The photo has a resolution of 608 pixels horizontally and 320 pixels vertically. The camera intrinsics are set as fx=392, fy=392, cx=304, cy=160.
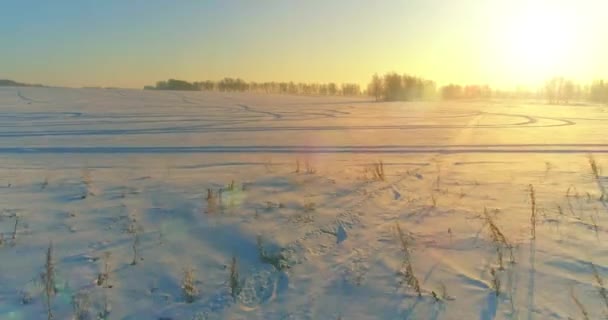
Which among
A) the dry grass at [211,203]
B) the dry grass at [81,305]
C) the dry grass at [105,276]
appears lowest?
the dry grass at [81,305]

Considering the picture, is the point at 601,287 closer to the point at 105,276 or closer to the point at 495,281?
the point at 495,281

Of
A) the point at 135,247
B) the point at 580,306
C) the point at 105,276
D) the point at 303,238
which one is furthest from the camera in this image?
the point at 303,238

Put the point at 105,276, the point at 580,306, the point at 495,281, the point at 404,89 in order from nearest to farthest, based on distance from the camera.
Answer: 1. the point at 580,306
2. the point at 495,281
3. the point at 105,276
4. the point at 404,89

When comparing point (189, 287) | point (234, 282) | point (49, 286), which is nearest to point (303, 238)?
point (234, 282)

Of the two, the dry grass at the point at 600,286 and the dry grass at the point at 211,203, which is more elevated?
the dry grass at the point at 211,203

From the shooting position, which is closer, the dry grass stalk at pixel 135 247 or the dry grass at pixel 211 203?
the dry grass stalk at pixel 135 247

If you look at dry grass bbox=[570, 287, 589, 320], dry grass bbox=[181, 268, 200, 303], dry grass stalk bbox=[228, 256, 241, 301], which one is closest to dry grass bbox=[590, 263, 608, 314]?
dry grass bbox=[570, 287, 589, 320]

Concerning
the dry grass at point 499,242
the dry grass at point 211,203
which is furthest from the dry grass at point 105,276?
the dry grass at point 499,242

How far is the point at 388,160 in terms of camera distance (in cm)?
936

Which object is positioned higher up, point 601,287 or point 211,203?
point 211,203

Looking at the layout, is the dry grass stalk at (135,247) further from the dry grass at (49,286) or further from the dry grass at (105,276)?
the dry grass at (49,286)

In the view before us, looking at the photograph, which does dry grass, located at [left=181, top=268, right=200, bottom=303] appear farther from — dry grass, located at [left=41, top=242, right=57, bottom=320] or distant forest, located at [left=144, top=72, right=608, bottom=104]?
distant forest, located at [left=144, top=72, right=608, bottom=104]

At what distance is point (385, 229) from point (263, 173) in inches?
137

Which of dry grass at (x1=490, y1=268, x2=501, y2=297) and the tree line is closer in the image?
dry grass at (x1=490, y1=268, x2=501, y2=297)
